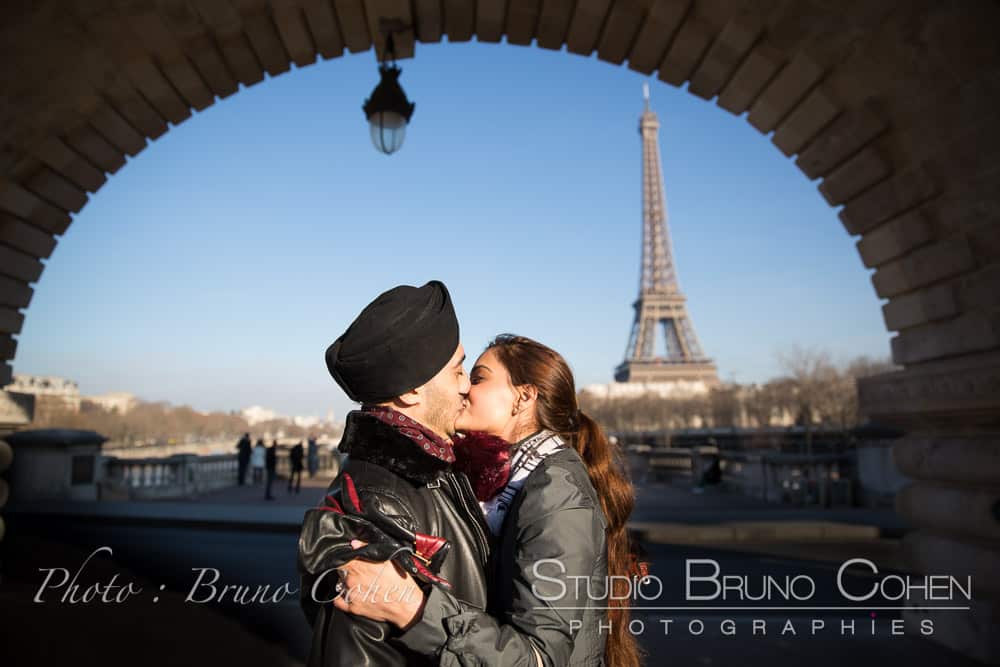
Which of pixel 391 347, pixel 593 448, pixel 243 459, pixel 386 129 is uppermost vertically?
pixel 386 129

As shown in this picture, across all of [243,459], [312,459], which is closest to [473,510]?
[243,459]

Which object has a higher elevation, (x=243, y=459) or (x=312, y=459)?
(x=243, y=459)

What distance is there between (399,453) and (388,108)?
191 inches

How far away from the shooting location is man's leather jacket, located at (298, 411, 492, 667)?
148 centimetres

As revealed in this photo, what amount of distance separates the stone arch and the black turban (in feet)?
13.3

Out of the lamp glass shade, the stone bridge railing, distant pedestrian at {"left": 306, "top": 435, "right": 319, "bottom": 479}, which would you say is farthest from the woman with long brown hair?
distant pedestrian at {"left": 306, "top": 435, "right": 319, "bottom": 479}

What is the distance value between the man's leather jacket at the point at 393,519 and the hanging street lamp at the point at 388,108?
4.68m

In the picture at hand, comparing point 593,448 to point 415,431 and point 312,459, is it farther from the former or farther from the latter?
point 312,459

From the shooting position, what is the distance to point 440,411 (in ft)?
6.01

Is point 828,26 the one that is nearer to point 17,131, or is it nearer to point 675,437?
point 17,131

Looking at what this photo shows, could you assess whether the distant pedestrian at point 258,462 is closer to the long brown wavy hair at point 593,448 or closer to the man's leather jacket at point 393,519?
the long brown wavy hair at point 593,448

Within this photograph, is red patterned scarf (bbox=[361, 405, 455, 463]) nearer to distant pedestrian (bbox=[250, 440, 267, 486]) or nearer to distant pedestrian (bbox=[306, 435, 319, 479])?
distant pedestrian (bbox=[250, 440, 267, 486])

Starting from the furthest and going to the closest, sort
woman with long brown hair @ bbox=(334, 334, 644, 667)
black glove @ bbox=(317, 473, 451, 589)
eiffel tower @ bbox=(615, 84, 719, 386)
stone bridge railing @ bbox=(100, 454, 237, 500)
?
eiffel tower @ bbox=(615, 84, 719, 386)
stone bridge railing @ bbox=(100, 454, 237, 500)
woman with long brown hair @ bbox=(334, 334, 644, 667)
black glove @ bbox=(317, 473, 451, 589)

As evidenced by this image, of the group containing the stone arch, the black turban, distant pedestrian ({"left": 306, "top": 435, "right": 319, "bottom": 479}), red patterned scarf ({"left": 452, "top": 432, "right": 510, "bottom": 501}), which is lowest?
distant pedestrian ({"left": 306, "top": 435, "right": 319, "bottom": 479})
